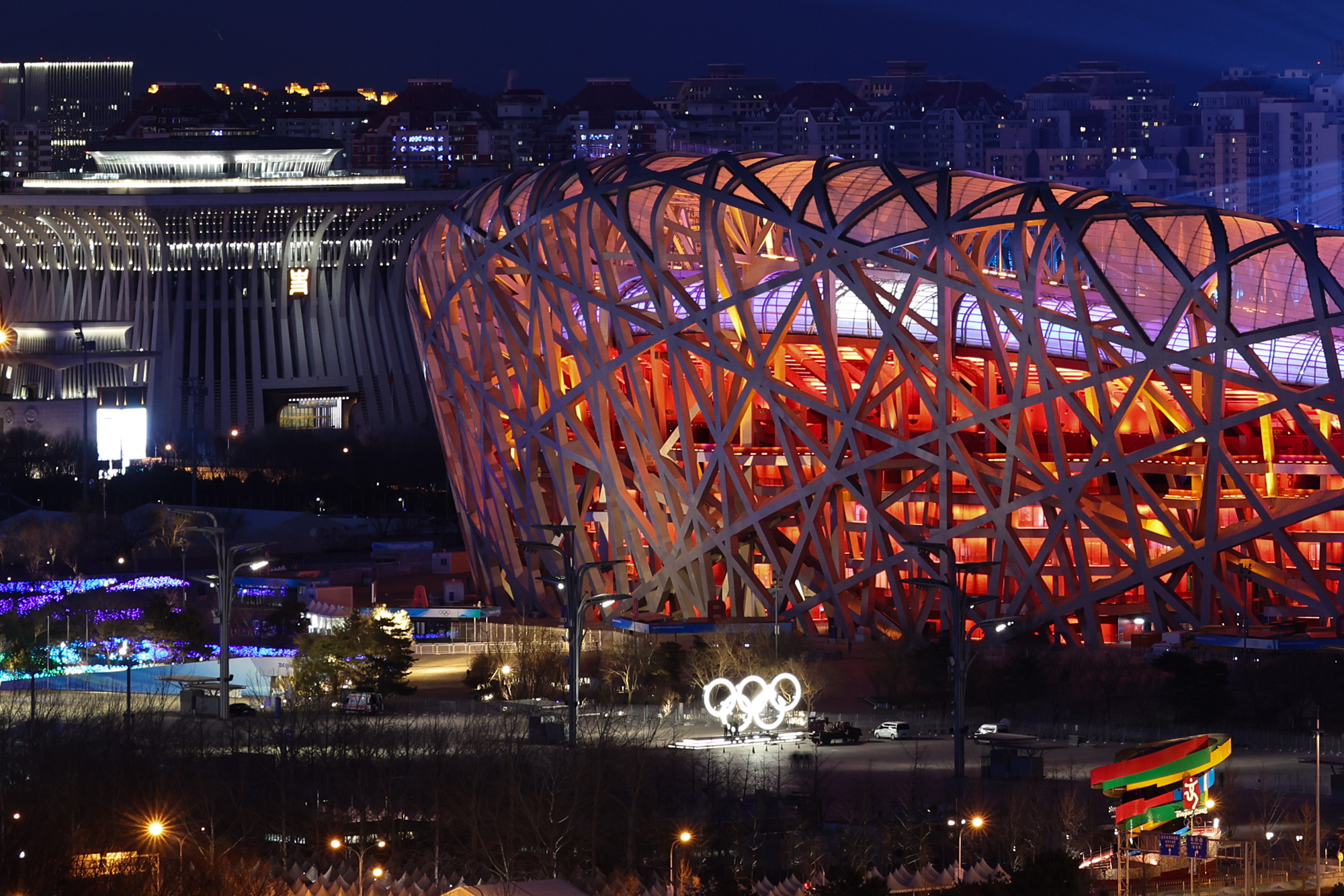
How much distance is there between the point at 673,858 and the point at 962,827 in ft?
17.3

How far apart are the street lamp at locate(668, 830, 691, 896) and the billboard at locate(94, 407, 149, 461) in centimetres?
9262

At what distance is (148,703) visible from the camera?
61719 mm

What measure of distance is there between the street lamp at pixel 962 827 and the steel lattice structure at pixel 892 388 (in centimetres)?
2220

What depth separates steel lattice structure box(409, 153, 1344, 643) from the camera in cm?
6831

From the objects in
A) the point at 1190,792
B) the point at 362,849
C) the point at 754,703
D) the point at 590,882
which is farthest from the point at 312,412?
the point at 590,882

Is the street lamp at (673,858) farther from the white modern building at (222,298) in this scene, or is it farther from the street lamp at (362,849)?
the white modern building at (222,298)

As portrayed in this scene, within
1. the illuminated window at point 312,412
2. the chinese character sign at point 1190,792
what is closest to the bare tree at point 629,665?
the chinese character sign at point 1190,792

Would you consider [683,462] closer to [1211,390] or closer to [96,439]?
[1211,390]

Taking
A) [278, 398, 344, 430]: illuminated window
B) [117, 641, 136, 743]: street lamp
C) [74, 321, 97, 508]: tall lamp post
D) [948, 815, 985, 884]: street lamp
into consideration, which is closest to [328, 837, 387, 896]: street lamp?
[117, 641, 136, 743]: street lamp

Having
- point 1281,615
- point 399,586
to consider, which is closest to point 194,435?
point 399,586

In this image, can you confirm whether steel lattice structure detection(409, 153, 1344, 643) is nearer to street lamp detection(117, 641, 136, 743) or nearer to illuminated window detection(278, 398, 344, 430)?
street lamp detection(117, 641, 136, 743)

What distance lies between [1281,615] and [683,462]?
59.5ft

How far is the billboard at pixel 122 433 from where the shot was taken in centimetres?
13538

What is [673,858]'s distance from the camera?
152ft
